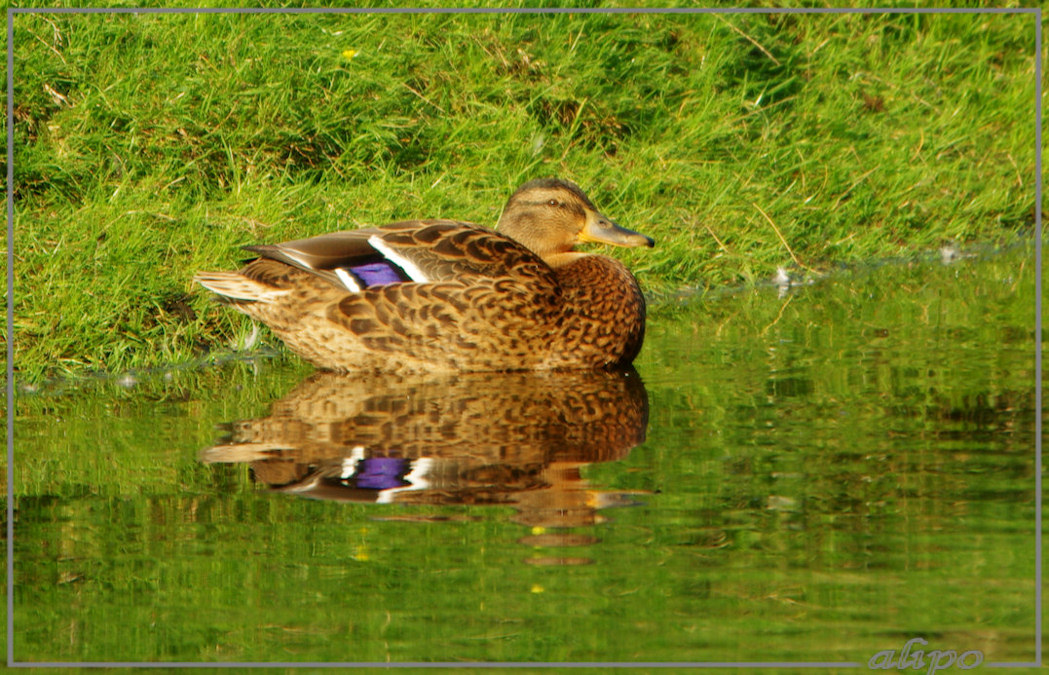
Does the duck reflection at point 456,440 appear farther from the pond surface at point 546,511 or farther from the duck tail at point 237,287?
the duck tail at point 237,287

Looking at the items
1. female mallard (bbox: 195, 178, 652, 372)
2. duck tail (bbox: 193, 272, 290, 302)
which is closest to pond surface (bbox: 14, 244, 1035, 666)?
female mallard (bbox: 195, 178, 652, 372)

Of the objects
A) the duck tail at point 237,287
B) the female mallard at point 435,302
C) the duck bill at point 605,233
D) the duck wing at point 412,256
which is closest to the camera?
the female mallard at point 435,302

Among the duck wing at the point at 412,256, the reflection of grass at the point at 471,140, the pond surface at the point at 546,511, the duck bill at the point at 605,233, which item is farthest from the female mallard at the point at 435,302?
the reflection of grass at the point at 471,140

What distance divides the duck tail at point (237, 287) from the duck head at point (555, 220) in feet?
3.63

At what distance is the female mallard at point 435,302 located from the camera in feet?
19.9

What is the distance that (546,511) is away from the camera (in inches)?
163

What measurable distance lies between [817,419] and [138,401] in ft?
7.62

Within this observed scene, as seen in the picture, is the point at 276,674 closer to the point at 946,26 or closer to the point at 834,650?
the point at 834,650

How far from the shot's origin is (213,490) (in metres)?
4.41

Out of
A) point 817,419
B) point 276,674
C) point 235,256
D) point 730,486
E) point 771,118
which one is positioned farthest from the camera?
point 771,118

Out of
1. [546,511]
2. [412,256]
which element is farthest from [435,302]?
[546,511]

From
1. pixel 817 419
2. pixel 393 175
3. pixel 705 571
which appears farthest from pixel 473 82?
pixel 705 571

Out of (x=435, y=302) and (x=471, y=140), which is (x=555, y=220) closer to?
(x=435, y=302)

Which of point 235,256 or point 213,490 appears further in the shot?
point 235,256
